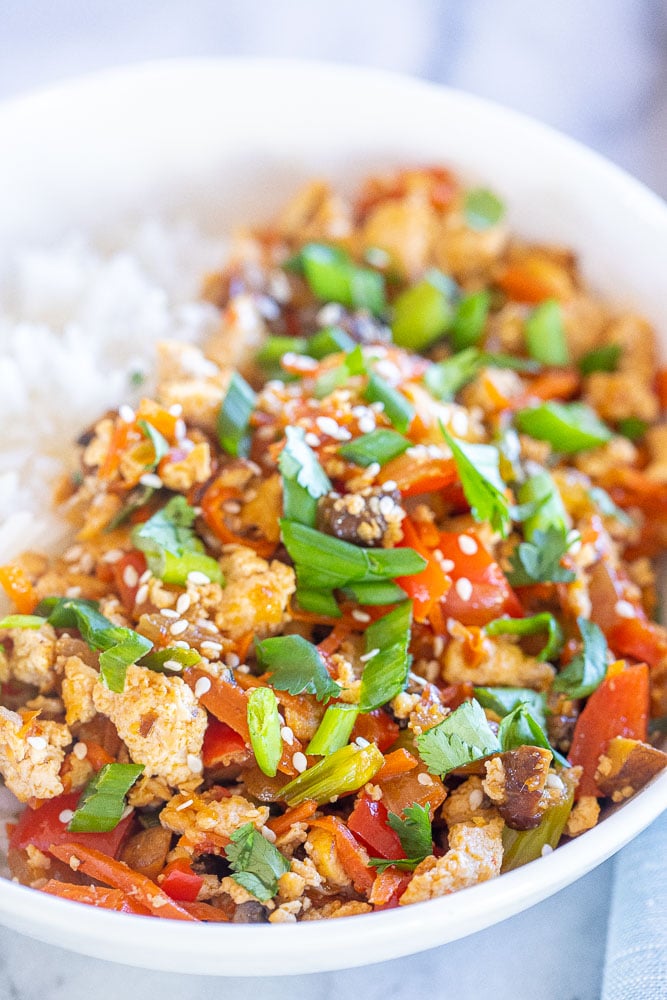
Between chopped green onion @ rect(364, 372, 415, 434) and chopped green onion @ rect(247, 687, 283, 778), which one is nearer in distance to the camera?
chopped green onion @ rect(247, 687, 283, 778)

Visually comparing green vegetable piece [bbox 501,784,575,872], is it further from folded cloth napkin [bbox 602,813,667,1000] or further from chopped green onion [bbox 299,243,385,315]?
chopped green onion [bbox 299,243,385,315]

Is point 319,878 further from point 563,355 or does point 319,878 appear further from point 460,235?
point 460,235

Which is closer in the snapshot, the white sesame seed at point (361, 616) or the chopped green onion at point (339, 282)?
the white sesame seed at point (361, 616)

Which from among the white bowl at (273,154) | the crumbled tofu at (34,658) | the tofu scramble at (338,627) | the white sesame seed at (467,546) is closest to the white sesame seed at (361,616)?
the tofu scramble at (338,627)

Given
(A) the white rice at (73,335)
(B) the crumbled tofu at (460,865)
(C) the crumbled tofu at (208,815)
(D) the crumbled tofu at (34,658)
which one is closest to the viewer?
(B) the crumbled tofu at (460,865)

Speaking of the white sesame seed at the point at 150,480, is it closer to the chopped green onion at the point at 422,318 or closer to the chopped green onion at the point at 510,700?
the chopped green onion at the point at 510,700

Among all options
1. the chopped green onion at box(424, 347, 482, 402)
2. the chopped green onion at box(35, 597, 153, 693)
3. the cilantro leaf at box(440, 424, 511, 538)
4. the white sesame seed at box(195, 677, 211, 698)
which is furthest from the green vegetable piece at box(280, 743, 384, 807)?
the chopped green onion at box(424, 347, 482, 402)

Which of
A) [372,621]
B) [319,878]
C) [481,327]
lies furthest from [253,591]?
[481,327]
